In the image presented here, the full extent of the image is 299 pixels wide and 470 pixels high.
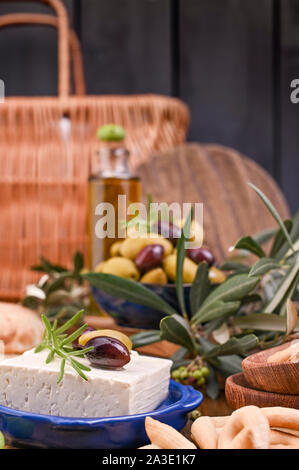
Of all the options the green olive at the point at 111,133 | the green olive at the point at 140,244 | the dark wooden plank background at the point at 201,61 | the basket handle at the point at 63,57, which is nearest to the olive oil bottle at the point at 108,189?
the green olive at the point at 111,133

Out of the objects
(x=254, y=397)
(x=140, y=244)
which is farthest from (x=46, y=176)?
(x=254, y=397)

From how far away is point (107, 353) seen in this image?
0.41 m

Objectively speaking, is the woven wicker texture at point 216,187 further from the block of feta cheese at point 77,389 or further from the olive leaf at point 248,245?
the block of feta cheese at point 77,389

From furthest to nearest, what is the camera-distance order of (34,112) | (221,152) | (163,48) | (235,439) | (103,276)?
(163,48) → (221,152) → (34,112) → (103,276) → (235,439)

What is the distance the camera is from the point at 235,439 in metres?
0.34

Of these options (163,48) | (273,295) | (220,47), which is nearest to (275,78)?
(220,47)

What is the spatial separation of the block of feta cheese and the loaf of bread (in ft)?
0.50

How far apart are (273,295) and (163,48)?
1.23 meters

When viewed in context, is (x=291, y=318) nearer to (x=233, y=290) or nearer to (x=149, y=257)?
(x=233, y=290)

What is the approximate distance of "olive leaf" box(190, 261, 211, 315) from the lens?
22.7 inches

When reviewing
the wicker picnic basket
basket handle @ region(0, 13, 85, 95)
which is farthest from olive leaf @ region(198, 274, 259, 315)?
basket handle @ region(0, 13, 85, 95)

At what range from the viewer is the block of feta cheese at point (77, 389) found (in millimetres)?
391

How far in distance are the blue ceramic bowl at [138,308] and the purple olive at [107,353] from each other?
9.4 inches
